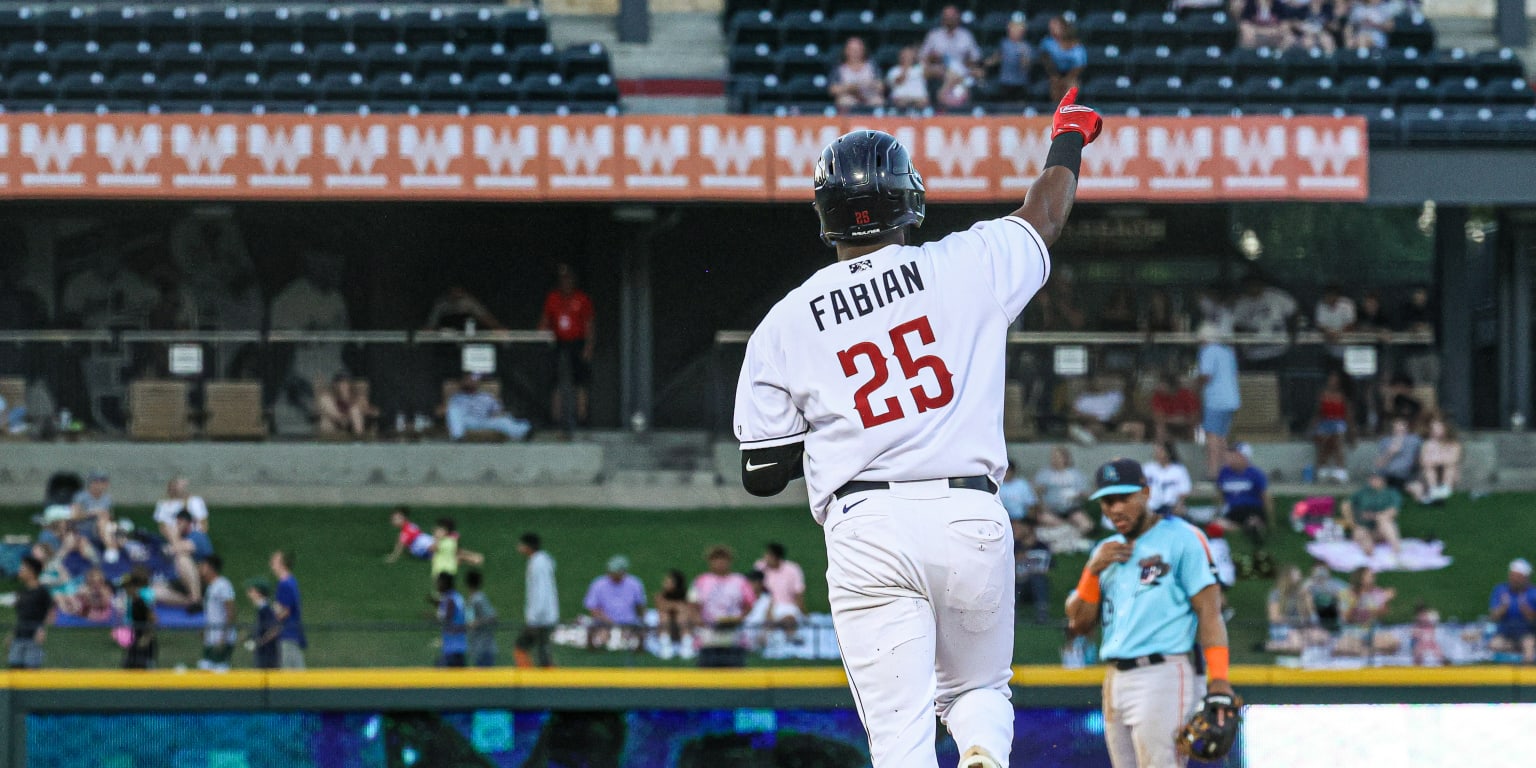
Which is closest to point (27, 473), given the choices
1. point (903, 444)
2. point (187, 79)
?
point (187, 79)

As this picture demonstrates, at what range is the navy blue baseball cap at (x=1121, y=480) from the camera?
608 cm

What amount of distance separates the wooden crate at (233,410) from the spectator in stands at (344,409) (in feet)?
1.77

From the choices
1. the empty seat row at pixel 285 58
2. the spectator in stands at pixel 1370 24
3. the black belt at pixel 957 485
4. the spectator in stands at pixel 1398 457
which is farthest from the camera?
the spectator in stands at pixel 1370 24

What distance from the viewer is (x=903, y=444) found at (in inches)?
145

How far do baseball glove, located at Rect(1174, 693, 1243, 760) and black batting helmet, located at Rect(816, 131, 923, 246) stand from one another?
253 cm

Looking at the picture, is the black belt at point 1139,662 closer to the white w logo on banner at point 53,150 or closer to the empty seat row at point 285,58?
the empty seat row at point 285,58

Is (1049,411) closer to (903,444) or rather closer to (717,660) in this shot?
(717,660)

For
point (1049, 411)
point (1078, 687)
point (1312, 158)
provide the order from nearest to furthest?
1. point (1078, 687)
2. point (1049, 411)
3. point (1312, 158)

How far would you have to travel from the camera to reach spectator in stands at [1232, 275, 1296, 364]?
16.5 metres

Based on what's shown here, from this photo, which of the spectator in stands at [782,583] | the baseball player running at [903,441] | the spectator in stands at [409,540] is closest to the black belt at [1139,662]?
the baseball player running at [903,441]

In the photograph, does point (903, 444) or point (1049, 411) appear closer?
point (903, 444)

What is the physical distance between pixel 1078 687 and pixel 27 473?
11.2 meters

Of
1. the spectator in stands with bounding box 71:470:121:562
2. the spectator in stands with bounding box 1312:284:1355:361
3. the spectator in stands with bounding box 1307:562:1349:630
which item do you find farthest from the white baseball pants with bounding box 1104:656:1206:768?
the spectator in stands with bounding box 1312:284:1355:361

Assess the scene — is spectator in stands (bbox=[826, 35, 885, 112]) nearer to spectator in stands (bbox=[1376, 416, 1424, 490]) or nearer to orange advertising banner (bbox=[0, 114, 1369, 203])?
orange advertising banner (bbox=[0, 114, 1369, 203])
